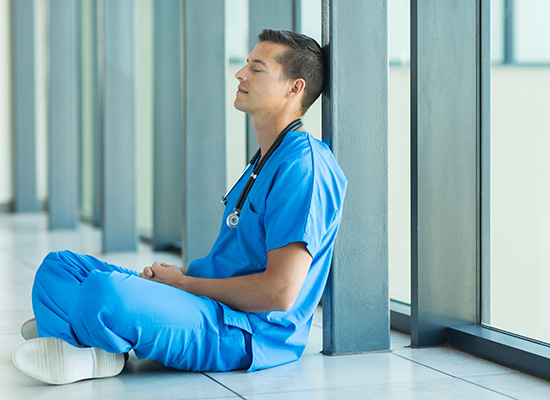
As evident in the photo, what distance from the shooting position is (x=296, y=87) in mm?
2572

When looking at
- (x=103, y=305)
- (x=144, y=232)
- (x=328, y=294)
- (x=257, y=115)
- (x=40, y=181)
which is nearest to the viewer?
(x=103, y=305)

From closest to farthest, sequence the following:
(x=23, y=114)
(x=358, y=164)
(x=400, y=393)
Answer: (x=400, y=393) → (x=358, y=164) → (x=23, y=114)

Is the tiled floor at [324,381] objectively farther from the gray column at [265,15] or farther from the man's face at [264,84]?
the gray column at [265,15]

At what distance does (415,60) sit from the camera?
111 inches

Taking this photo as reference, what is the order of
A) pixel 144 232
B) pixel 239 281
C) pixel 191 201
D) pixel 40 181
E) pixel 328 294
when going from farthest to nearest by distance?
pixel 40 181 → pixel 144 232 → pixel 191 201 → pixel 328 294 → pixel 239 281

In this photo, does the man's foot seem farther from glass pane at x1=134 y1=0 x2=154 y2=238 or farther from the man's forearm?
glass pane at x1=134 y1=0 x2=154 y2=238

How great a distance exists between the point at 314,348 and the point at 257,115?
Result: 0.86 m

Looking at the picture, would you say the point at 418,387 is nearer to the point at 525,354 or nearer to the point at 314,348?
the point at 525,354

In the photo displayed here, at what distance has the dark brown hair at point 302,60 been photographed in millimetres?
2544

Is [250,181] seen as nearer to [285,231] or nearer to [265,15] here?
[285,231]

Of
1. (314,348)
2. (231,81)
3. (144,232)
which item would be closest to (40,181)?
(144,232)

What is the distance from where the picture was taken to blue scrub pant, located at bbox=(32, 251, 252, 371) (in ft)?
7.39

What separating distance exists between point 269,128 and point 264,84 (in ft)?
0.46

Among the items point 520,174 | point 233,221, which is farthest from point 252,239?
A: point 520,174
